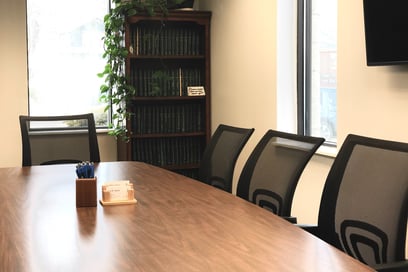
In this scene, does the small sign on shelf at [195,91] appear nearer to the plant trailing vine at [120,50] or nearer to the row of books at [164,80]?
the row of books at [164,80]

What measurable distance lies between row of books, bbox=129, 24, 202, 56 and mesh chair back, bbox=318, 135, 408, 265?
11.0ft

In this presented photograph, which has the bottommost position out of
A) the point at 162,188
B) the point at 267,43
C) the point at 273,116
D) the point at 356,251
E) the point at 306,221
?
the point at 306,221

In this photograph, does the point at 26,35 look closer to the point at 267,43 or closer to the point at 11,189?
the point at 267,43

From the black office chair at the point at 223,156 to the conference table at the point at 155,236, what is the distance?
15.5 inches

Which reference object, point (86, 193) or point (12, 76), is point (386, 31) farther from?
point (12, 76)

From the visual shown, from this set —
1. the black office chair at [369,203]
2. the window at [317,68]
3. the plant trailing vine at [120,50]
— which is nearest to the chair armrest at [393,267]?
the black office chair at [369,203]

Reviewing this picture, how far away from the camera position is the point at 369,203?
82.0 inches

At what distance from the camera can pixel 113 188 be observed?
7.97 ft

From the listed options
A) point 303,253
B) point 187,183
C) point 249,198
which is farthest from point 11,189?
point 303,253

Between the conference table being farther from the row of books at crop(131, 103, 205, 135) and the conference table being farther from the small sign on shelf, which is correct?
the small sign on shelf

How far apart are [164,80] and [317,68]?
65.3 inches

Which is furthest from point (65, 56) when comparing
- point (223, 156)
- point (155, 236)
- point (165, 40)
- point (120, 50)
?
point (155, 236)

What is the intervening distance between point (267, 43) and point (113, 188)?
2.41 m

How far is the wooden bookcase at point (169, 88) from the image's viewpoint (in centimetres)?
532
